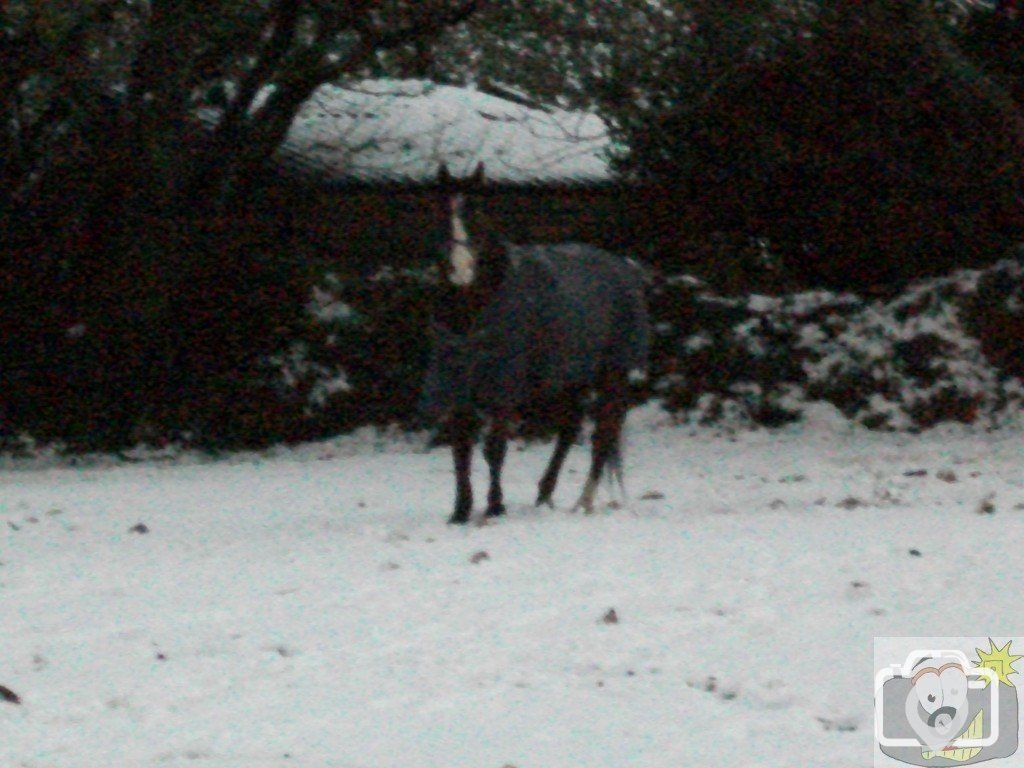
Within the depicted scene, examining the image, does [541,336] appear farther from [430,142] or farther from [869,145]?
[430,142]

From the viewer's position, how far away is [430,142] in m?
25.2

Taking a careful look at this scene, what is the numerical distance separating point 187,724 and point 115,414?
1021cm

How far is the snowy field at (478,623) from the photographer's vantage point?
517cm

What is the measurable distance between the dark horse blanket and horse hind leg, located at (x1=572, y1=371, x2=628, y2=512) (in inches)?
4.3

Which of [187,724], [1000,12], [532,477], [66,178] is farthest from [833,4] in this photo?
[187,724]

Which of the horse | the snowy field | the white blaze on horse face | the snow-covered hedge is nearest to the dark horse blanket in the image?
the horse

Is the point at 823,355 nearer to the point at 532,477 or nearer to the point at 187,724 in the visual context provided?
the point at 532,477

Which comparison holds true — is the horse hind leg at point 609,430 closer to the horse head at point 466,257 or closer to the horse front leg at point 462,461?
the horse front leg at point 462,461

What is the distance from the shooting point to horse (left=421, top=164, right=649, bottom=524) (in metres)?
9.48
